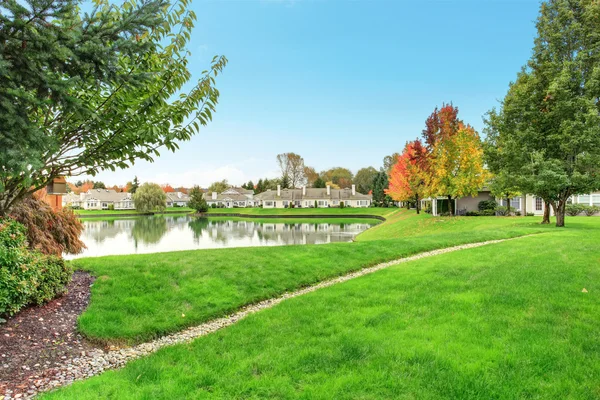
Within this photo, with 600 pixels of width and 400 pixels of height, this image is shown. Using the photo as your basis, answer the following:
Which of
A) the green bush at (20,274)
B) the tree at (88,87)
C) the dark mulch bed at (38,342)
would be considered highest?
the tree at (88,87)

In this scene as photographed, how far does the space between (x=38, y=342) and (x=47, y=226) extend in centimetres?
533

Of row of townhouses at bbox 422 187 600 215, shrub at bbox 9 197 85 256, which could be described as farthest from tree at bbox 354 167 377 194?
shrub at bbox 9 197 85 256

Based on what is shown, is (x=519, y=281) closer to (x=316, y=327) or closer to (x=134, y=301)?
(x=316, y=327)

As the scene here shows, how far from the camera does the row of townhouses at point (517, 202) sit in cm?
3012

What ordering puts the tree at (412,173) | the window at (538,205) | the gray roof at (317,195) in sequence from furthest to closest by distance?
1. the gray roof at (317,195)
2. the tree at (412,173)
3. the window at (538,205)

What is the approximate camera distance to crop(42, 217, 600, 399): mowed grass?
3.47 metres

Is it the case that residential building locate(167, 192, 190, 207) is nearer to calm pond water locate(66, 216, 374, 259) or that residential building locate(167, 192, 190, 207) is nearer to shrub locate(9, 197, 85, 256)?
calm pond water locate(66, 216, 374, 259)

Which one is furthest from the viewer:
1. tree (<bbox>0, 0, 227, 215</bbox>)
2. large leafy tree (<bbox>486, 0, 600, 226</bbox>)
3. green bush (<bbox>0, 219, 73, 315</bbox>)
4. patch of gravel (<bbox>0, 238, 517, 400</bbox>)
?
large leafy tree (<bbox>486, 0, 600, 226</bbox>)

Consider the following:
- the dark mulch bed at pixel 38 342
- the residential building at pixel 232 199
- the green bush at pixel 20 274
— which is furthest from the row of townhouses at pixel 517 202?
the residential building at pixel 232 199

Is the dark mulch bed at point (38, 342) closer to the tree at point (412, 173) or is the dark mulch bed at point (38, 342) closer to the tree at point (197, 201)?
the tree at point (412, 173)

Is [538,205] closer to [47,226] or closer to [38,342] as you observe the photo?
[47,226]

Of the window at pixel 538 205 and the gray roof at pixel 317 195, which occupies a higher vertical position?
the gray roof at pixel 317 195

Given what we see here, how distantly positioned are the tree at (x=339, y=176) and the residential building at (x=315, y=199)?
18894 mm

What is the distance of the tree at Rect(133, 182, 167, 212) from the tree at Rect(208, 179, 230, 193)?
35.4m
